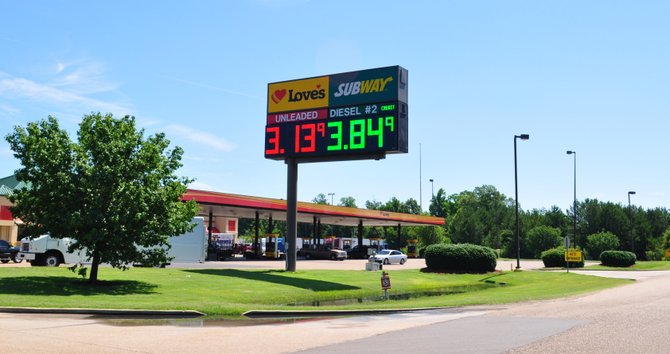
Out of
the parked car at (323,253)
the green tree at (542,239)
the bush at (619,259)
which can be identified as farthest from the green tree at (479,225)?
the bush at (619,259)

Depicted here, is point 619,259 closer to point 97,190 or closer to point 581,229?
point 581,229

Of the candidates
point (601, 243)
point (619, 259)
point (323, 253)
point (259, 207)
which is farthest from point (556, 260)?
point (601, 243)

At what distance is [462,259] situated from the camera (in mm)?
38625

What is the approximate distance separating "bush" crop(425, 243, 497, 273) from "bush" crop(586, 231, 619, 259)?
3722cm

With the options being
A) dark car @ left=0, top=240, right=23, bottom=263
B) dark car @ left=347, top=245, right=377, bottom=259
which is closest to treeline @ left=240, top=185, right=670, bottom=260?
dark car @ left=347, top=245, right=377, bottom=259

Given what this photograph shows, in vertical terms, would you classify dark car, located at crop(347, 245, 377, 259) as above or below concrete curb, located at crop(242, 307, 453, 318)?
above

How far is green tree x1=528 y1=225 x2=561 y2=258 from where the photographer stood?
75750mm

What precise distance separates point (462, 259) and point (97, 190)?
80.0 ft

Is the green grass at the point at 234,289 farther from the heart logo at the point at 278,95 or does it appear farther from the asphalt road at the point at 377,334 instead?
the heart logo at the point at 278,95

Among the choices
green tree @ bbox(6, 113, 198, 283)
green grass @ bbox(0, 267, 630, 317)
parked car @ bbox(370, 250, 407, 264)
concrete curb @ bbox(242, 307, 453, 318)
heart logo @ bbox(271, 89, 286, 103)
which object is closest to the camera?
concrete curb @ bbox(242, 307, 453, 318)

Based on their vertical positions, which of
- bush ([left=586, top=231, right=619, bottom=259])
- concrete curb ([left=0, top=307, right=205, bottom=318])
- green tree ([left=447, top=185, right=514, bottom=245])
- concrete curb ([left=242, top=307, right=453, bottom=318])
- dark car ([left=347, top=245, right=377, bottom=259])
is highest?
green tree ([left=447, top=185, right=514, bottom=245])

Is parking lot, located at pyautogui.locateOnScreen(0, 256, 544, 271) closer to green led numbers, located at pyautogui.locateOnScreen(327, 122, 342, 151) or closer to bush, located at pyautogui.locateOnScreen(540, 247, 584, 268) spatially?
bush, located at pyautogui.locateOnScreen(540, 247, 584, 268)

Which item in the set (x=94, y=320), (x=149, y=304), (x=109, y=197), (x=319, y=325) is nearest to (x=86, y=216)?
(x=109, y=197)

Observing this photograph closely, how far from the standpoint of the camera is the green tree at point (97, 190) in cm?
2158
